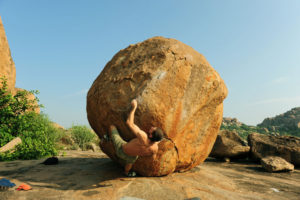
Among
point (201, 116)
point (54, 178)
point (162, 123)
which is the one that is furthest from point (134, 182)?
point (201, 116)

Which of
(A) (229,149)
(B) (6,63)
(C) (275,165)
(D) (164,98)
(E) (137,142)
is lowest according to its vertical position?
(C) (275,165)

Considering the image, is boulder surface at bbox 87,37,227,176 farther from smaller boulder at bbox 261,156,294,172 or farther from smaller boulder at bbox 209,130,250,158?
smaller boulder at bbox 209,130,250,158

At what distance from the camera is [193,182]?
13.7 feet

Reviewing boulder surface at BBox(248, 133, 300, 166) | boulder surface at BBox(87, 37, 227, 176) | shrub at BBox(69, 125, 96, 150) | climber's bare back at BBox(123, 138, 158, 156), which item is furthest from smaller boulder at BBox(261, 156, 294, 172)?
shrub at BBox(69, 125, 96, 150)

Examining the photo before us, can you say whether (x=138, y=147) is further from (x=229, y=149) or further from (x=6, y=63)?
(x=6, y=63)

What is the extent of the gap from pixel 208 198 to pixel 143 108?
6.60 ft

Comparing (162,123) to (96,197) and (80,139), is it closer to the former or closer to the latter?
(96,197)

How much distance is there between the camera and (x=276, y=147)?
8422 mm

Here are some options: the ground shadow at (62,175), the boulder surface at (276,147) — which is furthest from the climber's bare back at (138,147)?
the boulder surface at (276,147)

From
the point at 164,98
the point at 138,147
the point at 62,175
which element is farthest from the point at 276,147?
the point at 62,175

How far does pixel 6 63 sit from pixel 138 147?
9.22 m

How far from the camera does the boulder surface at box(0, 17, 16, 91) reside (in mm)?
8875

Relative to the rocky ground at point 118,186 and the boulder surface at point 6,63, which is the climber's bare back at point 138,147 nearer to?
the rocky ground at point 118,186

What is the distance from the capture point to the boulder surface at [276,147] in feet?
26.9
